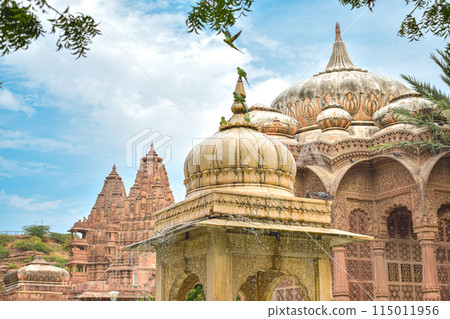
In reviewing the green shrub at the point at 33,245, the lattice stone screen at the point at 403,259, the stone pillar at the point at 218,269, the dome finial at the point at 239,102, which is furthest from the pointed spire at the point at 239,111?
the green shrub at the point at 33,245

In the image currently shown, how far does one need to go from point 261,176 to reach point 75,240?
38.7 meters

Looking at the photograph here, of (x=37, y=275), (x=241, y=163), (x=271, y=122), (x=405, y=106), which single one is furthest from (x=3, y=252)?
(x=241, y=163)

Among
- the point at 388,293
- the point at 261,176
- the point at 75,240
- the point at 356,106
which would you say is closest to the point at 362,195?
the point at 388,293

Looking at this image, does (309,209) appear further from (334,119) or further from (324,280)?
(334,119)

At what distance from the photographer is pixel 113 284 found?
3109cm

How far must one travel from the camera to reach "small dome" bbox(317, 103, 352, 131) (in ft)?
52.2

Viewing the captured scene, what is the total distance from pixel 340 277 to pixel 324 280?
7.78 meters

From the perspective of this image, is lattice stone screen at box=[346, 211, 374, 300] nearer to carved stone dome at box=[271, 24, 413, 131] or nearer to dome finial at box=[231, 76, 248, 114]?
carved stone dome at box=[271, 24, 413, 131]

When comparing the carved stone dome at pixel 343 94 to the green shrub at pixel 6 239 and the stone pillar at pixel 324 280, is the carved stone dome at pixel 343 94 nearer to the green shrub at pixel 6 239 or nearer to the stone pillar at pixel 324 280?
the stone pillar at pixel 324 280

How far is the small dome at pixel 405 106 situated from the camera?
1473cm

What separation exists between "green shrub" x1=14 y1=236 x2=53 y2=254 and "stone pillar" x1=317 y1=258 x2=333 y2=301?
64989 millimetres

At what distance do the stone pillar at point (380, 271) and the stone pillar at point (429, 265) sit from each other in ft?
3.79

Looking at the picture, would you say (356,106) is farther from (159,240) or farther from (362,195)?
(159,240)

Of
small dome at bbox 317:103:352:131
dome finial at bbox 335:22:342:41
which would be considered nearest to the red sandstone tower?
dome finial at bbox 335:22:342:41
